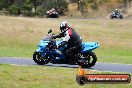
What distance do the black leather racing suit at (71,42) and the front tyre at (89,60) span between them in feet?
1.39

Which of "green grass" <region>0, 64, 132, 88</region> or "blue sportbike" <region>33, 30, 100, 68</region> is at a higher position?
"green grass" <region>0, 64, 132, 88</region>

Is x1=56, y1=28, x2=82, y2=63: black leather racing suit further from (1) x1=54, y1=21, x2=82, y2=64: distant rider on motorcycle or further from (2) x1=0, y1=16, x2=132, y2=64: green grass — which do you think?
(2) x1=0, y1=16, x2=132, y2=64: green grass

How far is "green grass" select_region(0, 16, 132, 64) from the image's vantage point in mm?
33459

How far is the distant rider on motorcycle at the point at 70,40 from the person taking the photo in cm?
1772

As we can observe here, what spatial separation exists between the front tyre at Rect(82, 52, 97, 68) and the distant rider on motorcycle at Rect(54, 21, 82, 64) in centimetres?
40

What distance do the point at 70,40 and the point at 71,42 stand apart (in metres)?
0.11

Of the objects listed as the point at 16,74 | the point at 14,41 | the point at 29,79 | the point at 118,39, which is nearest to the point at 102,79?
the point at 29,79

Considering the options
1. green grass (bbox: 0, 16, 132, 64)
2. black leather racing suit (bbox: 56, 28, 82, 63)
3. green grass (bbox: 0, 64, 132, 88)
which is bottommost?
green grass (bbox: 0, 16, 132, 64)

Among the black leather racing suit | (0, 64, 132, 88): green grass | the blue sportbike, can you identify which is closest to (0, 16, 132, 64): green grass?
the blue sportbike

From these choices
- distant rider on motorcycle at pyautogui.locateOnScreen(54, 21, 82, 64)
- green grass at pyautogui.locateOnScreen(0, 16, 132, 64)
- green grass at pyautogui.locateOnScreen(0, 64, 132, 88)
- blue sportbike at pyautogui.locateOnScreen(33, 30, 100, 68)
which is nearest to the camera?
green grass at pyautogui.locateOnScreen(0, 64, 132, 88)

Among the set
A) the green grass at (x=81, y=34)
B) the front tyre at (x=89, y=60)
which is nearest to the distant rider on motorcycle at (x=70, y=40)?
the front tyre at (x=89, y=60)

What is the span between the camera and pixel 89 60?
17938 mm

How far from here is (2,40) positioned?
35562mm

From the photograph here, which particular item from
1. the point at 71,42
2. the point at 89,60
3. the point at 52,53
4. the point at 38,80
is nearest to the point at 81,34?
the point at 52,53
